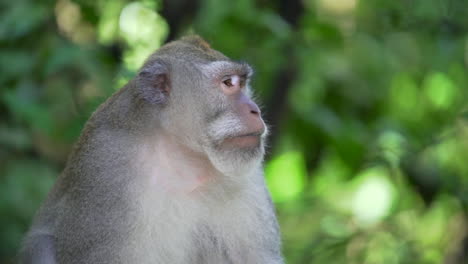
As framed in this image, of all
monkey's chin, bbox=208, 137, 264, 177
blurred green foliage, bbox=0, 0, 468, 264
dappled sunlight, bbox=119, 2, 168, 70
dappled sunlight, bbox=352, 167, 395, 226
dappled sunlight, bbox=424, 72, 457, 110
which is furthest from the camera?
dappled sunlight, bbox=352, 167, 395, 226

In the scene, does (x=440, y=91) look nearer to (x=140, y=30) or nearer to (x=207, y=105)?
(x=140, y=30)

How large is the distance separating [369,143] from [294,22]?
115cm

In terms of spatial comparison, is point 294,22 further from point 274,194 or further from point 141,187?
point 141,187

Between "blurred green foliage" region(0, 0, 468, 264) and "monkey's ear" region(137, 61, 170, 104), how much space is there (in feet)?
4.37

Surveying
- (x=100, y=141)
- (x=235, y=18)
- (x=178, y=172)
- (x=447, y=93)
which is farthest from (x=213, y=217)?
(x=447, y=93)

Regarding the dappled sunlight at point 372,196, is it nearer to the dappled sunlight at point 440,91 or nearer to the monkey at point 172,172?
the dappled sunlight at point 440,91

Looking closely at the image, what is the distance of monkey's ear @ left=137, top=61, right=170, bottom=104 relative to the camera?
4.59 m

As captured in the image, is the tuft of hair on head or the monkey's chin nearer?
the monkey's chin

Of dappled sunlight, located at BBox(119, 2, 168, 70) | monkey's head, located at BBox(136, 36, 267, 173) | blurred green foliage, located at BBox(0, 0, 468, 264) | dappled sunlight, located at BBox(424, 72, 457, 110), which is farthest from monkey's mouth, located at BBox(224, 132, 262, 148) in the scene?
dappled sunlight, located at BBox(424, 72, 457, 110)

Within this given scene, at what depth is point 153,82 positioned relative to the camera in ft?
15.1

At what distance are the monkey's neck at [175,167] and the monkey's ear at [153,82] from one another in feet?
0.65

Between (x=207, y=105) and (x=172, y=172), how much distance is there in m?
0.37

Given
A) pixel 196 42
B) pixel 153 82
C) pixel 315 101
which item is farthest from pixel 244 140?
pixel 315 101

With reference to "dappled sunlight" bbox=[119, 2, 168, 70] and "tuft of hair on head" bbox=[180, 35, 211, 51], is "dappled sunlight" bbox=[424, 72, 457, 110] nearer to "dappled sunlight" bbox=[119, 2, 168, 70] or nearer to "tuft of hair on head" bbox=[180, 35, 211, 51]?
"dappled sunlight" bbox=[119, 2, 168, 70]
